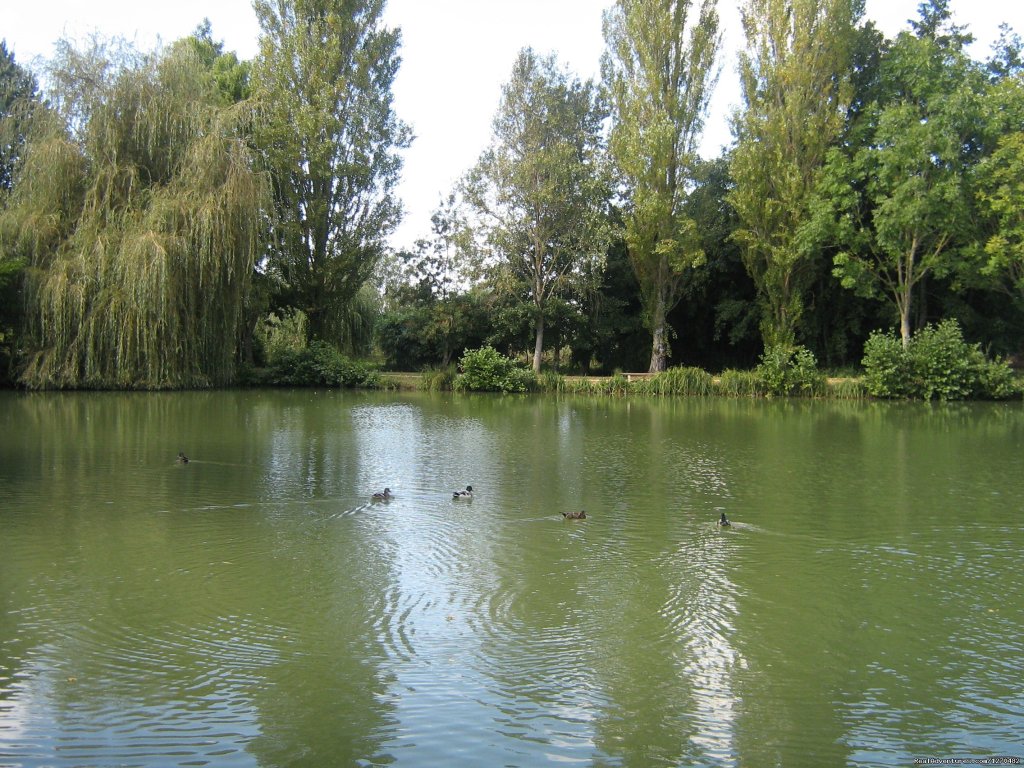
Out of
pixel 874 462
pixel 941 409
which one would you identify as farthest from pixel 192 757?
pixel 941 409

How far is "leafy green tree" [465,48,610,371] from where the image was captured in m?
33.0

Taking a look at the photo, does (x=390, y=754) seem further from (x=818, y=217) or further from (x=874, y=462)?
(x=818, y=217)

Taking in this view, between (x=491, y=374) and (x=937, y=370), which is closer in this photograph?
(x=937, y=370)

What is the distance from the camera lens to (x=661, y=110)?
31.7 meters

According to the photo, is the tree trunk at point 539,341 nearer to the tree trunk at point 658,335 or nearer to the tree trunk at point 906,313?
the tree trunk at point 658,335

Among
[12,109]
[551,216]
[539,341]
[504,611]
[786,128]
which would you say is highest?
[786,128]

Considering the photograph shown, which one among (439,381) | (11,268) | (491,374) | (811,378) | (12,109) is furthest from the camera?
(439,381)

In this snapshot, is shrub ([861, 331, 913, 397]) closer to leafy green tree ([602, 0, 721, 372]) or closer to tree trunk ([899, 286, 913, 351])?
tree trunk ([899, 286, 913, 351])

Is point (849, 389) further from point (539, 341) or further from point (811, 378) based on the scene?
point (539, 341)

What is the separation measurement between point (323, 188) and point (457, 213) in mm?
5545

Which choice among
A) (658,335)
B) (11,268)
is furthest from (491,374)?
(11,268)

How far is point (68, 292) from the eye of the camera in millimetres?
23828

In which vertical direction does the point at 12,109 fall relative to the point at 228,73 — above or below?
below

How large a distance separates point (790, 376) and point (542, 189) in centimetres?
1163
